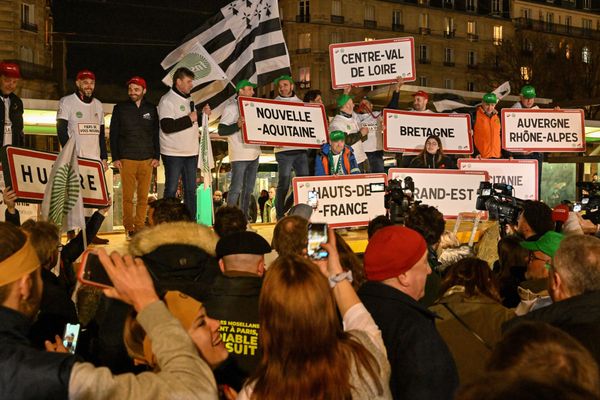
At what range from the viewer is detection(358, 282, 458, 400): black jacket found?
10.3 feet

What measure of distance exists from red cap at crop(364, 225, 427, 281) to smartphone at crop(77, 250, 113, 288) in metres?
1.39

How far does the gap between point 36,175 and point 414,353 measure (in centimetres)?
516

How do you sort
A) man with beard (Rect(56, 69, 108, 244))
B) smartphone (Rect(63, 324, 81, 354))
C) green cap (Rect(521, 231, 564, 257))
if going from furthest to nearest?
man with beard (Rect(56, 69, 108, 244))
green cap (Rect(521, 231, 564, 257))
smartphone (Rect(63, 324, 81, 354))

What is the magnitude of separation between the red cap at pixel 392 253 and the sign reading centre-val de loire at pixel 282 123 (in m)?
6.84

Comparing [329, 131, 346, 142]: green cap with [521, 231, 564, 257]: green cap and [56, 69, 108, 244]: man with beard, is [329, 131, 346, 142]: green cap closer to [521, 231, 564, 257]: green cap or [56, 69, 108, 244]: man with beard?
[56, 69, 108, 244]: man with beard

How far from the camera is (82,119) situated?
946 cm

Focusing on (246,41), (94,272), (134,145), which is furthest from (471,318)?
(246,41)

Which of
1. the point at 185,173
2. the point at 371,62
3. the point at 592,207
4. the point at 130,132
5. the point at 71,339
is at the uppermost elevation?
the point at 371,62

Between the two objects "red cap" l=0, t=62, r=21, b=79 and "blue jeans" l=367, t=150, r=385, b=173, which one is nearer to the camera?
"red cap" l=0, t=62, r=21, b=79

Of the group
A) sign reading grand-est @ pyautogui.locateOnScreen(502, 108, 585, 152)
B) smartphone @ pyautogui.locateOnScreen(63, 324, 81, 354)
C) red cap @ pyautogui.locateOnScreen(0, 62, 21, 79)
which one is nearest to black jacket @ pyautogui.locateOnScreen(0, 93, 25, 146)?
red cap @ pyautogui.locateOnScreen(0, 62, 21, 79)

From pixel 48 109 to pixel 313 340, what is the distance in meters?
9.32

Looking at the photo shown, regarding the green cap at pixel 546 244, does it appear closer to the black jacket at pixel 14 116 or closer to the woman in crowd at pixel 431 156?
the woman in crowd at pixel 431 156

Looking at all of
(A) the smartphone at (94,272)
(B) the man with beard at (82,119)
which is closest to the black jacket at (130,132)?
(B) the man with beard at (82,119)

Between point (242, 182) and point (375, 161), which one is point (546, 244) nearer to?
point (242, 182)
